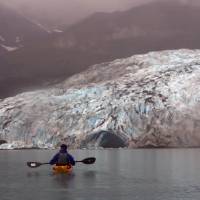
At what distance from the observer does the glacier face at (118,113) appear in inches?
4840

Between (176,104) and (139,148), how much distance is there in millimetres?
13657

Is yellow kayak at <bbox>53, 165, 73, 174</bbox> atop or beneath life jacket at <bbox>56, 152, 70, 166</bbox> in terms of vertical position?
beneath

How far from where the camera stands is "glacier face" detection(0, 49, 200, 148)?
403ft

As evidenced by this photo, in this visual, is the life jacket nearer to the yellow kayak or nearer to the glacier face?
the yellow kayak

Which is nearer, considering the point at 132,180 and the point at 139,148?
the point at 132,180

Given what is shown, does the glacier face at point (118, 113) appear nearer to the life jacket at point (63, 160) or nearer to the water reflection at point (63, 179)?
the life jacket at point (63, 160)

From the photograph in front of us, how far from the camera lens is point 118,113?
126m

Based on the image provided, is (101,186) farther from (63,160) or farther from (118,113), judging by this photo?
(118,113)

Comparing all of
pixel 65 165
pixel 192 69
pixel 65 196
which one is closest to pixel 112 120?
pixel 192 69

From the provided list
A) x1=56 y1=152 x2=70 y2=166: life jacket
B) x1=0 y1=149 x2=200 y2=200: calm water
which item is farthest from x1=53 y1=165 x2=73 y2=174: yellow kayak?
x1=0 y1=149 x2=200 y2=200: calm water

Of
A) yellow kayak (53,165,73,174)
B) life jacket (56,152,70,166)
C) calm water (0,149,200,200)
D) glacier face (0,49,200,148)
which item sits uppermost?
glacier face (0,49,200,148)

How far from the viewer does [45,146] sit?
123 metres

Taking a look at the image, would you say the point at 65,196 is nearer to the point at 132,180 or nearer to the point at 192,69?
the point at 132,180

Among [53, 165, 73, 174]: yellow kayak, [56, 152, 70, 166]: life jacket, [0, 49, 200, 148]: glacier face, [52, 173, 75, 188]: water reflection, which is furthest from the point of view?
[0, 49, 200, 148]: glacier face
